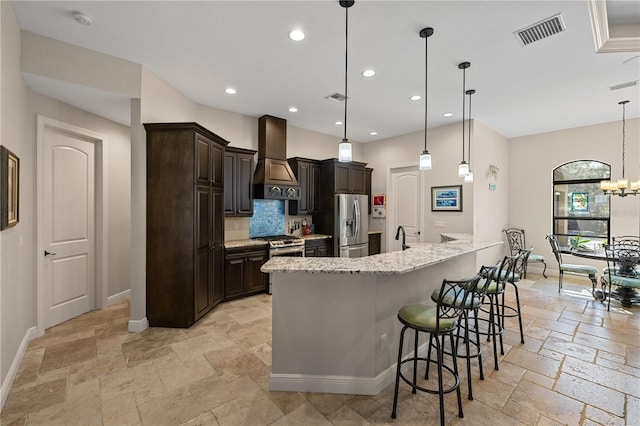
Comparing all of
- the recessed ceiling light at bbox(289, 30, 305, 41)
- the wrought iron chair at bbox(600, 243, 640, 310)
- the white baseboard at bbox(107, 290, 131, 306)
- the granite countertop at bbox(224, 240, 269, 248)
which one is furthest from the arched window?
the white baseboard at bbox(107, 290, 131, 306)

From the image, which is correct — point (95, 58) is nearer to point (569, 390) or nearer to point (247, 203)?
point (247, 203)

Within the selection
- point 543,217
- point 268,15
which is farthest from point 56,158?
point 543,217

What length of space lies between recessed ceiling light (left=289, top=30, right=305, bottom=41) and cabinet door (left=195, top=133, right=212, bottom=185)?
155 centimetres

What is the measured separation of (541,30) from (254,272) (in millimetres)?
4451

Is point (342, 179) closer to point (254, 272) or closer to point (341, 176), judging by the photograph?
point (341, 176)

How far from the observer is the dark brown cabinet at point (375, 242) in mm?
6477

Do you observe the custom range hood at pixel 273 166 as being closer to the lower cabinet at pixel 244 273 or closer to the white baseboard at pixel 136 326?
the lower cabinet at pixel 244 273

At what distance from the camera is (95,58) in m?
3.04

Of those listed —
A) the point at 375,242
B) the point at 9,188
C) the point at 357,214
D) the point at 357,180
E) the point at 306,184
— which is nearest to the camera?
the point at 9,188

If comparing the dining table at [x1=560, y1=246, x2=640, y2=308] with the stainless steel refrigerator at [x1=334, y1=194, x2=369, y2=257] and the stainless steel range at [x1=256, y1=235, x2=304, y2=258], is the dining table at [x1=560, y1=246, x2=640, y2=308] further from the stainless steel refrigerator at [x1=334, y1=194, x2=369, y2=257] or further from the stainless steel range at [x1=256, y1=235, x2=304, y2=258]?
the stainless steel range at [x1=256, y1=235, x2=304, y2=258]

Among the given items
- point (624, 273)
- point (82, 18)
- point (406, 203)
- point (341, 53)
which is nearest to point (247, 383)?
point (341, 53)

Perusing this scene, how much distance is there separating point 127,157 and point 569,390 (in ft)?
Answer: 18.7

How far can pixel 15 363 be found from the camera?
251 cm

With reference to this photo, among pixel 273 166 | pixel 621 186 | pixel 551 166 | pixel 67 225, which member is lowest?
pixel 67 225
